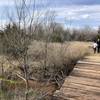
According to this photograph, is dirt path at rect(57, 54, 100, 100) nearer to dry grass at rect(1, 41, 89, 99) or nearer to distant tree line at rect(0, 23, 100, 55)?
dry grass at rect(1, 41, 89, 99)

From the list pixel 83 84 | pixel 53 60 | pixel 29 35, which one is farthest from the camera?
pixel 53 60

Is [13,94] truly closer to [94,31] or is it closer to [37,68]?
[37,68]

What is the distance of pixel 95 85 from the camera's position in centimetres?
1224

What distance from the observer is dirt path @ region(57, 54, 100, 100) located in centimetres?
1120

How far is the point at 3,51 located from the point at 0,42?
54 centimetres

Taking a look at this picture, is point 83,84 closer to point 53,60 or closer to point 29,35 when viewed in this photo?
point 29,35

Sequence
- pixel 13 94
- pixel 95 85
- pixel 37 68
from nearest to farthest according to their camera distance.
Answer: pixel 13 94 → pixel 95 85 → pixel 37 68

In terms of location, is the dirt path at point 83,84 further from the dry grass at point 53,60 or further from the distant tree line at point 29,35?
the distant tree line at point 29,35

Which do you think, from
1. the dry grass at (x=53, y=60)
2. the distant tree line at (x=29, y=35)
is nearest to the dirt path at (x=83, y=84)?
the dry grass at (x=53, y=60)

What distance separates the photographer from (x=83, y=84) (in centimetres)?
1245

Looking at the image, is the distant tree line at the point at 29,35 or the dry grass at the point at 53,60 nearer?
the distant tree line at the point at 29,35

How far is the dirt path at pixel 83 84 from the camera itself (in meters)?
11.2

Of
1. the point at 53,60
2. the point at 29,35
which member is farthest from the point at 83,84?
the point at 53,60

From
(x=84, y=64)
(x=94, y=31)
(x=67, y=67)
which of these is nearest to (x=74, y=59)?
(x=67, y=67)
